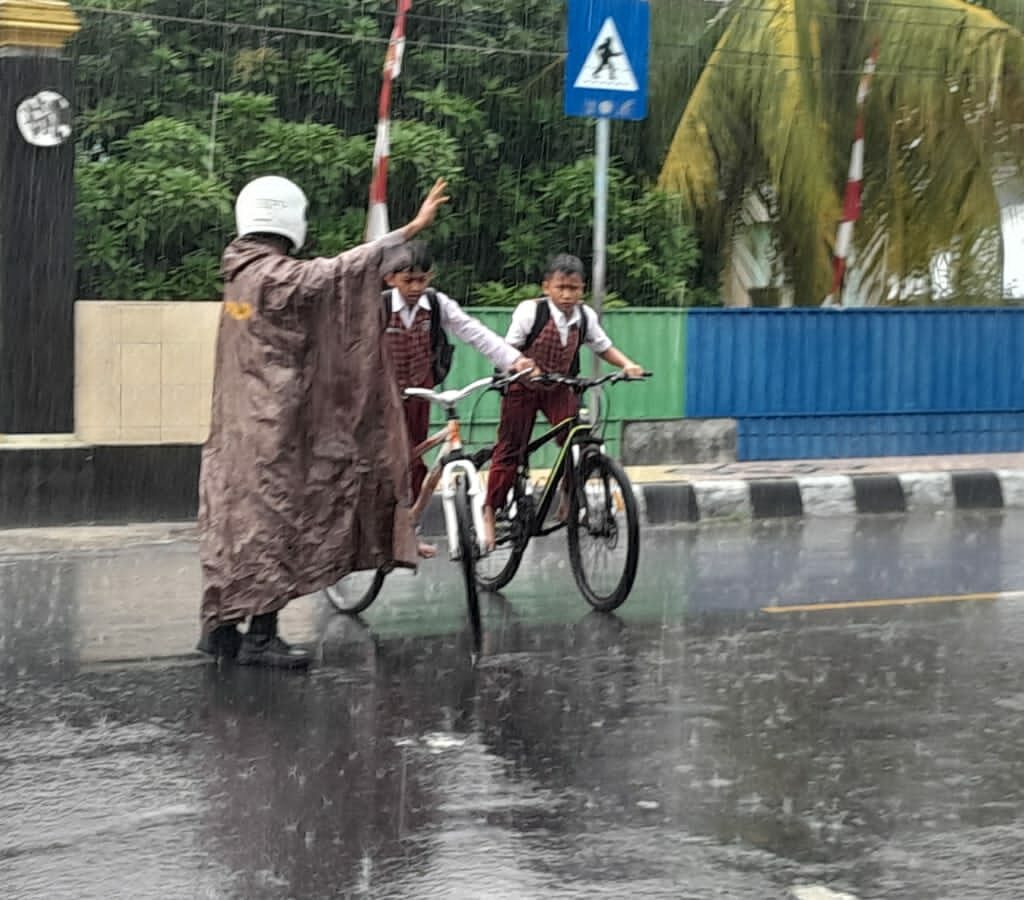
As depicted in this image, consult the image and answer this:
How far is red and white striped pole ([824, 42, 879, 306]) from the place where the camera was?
48.4 feet

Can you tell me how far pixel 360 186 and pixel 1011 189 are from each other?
7.46 m

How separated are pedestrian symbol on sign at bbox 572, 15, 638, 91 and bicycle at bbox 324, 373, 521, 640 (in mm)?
3222

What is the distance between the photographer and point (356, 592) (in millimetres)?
7855

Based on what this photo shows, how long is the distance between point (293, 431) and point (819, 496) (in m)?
6.39

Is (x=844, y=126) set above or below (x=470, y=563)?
above

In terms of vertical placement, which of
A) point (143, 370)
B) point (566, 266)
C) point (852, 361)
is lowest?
point (143, 370)

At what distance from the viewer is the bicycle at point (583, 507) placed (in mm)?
7672

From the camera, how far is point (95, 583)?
8781 millimetres

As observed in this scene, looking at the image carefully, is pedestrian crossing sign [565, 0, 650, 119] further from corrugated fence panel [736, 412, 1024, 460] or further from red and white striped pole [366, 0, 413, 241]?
corrugated fence panel [736, 412, 1024, 460]

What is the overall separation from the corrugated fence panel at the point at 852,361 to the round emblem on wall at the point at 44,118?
470 centimetres

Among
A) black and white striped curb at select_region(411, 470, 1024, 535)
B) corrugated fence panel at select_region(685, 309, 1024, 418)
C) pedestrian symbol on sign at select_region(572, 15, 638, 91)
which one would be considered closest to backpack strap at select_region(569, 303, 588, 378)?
pedestrian symbol on sign at select_region(572, 15, 638, 91)

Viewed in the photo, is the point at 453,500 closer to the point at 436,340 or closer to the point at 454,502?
the point at 454,502

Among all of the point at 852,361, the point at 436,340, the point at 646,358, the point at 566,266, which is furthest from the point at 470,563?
the point at 852,361

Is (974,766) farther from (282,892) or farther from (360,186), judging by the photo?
(360,186)
